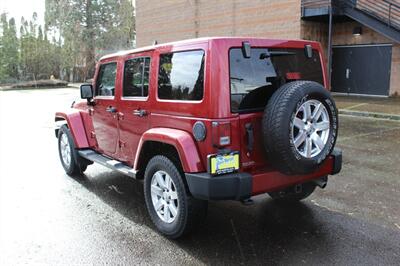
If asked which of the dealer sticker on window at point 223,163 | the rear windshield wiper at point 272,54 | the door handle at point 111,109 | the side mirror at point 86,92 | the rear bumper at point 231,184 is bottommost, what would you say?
the rear bumper at point 231,184

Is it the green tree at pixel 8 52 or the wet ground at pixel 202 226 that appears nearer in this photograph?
the wet ground at pixel 202 226

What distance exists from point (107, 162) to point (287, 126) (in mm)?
2650

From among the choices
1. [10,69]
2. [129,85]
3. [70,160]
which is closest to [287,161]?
[129,85]

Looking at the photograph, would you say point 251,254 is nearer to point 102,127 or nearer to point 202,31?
point 102,127

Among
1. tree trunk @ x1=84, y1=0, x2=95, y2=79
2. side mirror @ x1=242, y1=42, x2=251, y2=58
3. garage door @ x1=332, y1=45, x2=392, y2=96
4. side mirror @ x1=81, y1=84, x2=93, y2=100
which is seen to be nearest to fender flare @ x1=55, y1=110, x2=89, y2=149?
side mirror @ x1=81, y1=84, x2=93, y2=100

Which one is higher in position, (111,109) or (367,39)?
(367,39)

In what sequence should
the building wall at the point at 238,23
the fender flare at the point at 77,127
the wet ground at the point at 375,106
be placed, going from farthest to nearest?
the building wall at the point at 238,23
the wet ground at the point at 375,106
the fender flare at the point at 77,127

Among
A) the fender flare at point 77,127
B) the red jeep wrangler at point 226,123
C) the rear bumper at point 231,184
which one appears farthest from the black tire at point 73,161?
the rear bumper at point 231,184

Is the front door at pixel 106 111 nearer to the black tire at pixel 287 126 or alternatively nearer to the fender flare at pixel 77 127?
the fender flare at pixel 77 127

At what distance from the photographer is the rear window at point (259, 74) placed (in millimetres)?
3645

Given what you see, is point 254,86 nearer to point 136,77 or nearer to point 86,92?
point 136,77

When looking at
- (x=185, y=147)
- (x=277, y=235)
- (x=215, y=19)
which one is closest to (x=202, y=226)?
(x=277, y=235)

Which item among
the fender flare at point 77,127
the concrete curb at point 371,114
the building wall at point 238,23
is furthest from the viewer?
the building wall at point 238,23

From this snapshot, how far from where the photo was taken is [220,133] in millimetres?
3508
